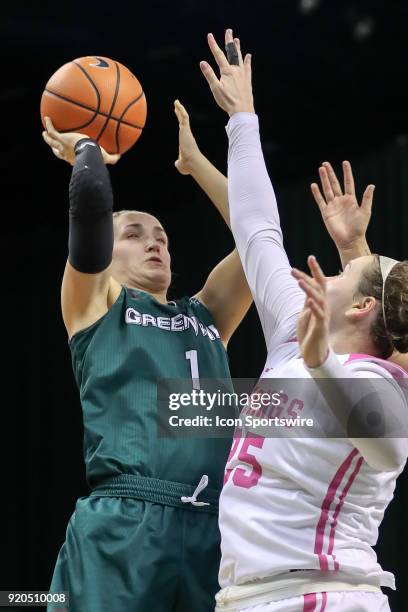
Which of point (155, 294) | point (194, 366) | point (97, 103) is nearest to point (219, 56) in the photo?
point (97, 103)

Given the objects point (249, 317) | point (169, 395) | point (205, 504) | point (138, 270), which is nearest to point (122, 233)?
point (138, 270)

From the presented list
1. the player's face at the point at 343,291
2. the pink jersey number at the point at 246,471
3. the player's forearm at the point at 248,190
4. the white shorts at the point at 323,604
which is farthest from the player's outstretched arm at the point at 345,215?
the white shorts at the point at 323,604

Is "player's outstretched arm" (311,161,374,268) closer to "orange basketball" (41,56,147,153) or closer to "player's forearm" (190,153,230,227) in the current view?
"player's forearm" (190,153,230,227)

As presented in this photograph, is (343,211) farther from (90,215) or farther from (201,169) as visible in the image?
(90,215)

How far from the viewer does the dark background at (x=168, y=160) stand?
7.05 meters

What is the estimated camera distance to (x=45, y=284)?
31.0 feet

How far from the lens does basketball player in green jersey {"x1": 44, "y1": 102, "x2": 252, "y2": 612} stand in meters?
2.97

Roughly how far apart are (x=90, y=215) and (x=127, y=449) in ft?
2.24

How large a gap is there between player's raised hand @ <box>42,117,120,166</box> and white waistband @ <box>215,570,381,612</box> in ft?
4.57

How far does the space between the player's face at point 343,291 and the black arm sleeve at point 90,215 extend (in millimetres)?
663

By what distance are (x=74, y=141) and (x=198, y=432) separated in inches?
37.6

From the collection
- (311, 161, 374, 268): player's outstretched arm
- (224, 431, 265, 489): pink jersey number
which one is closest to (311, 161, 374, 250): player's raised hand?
(311, 161, 374, 268): player's outstretched arm

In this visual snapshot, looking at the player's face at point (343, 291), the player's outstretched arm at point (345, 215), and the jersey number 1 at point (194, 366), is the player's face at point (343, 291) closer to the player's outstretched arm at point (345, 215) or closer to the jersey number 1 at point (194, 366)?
the player's outstretched arm at point (345, 215)

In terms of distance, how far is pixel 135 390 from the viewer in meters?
3.13
